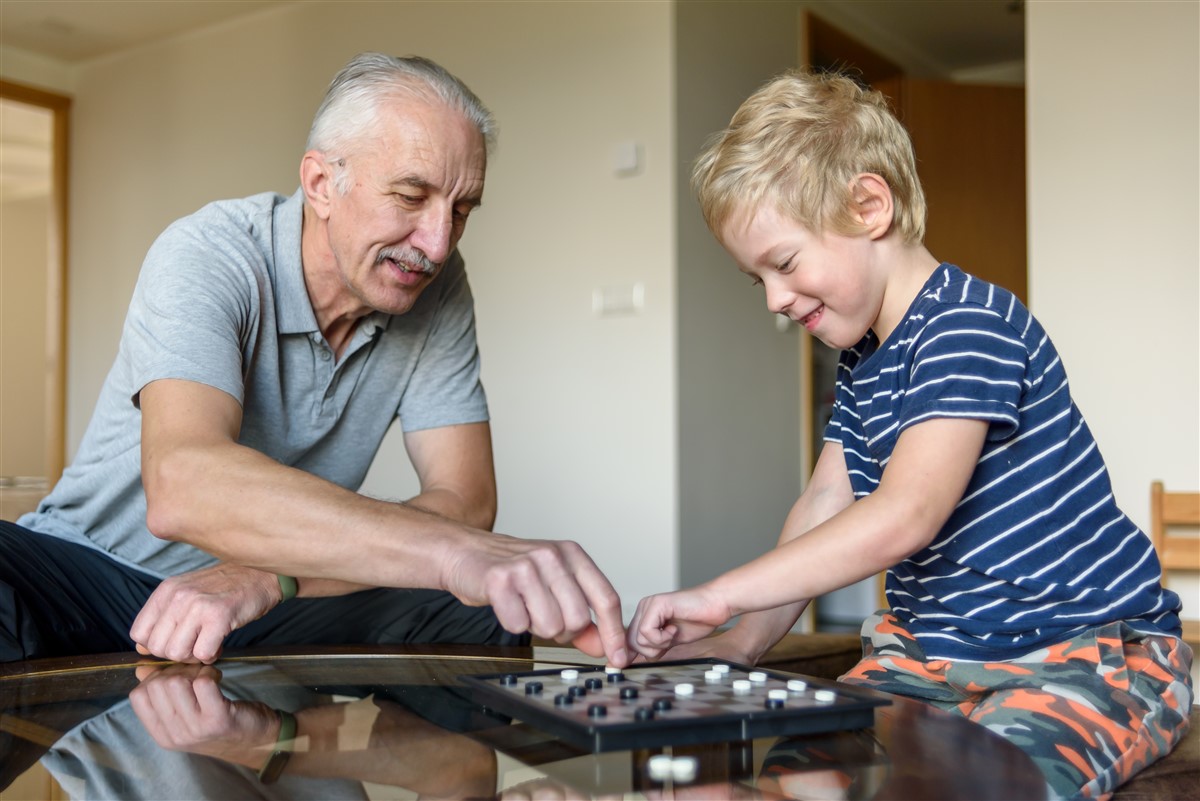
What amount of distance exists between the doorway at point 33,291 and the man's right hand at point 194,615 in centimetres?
521

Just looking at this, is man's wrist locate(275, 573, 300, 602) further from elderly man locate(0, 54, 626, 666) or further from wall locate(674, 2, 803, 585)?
wall locate(674, 2, 803, 585)

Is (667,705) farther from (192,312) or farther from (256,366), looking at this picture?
(256,366)

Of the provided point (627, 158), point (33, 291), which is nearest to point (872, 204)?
point (627, 158)

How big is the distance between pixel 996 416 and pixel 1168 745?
341 mm

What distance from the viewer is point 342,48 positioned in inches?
187

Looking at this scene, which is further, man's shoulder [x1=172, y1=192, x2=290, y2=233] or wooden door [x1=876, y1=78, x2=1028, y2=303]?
wooden door [x1=876, y1=78, x2=1028, y2=303]

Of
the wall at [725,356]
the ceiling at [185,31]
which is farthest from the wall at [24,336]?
the wall at [725,356]

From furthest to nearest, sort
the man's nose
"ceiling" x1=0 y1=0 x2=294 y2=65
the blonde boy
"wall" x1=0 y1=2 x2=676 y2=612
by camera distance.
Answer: "ceiling" x1=0 y1=0 x2=294 y2=65, "wall" x1=0 y1=2 x2=676 y2=612, the man's nose, the blonde boy

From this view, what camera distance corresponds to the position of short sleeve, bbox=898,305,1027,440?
104 cm

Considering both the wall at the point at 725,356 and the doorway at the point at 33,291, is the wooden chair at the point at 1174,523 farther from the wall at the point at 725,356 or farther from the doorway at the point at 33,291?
the doorway at the point at 33,291

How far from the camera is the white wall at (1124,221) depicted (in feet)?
8.90

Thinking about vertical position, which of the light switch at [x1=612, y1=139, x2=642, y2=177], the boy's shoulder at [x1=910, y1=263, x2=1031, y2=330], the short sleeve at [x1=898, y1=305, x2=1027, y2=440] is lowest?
the short sleeve at [x1=898, y1=305, x2=1027, y2=440]

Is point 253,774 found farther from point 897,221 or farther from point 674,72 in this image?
point 674,72

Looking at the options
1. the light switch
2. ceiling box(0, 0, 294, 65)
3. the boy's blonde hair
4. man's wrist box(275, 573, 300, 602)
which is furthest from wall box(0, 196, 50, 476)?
the boy's blonde hair
